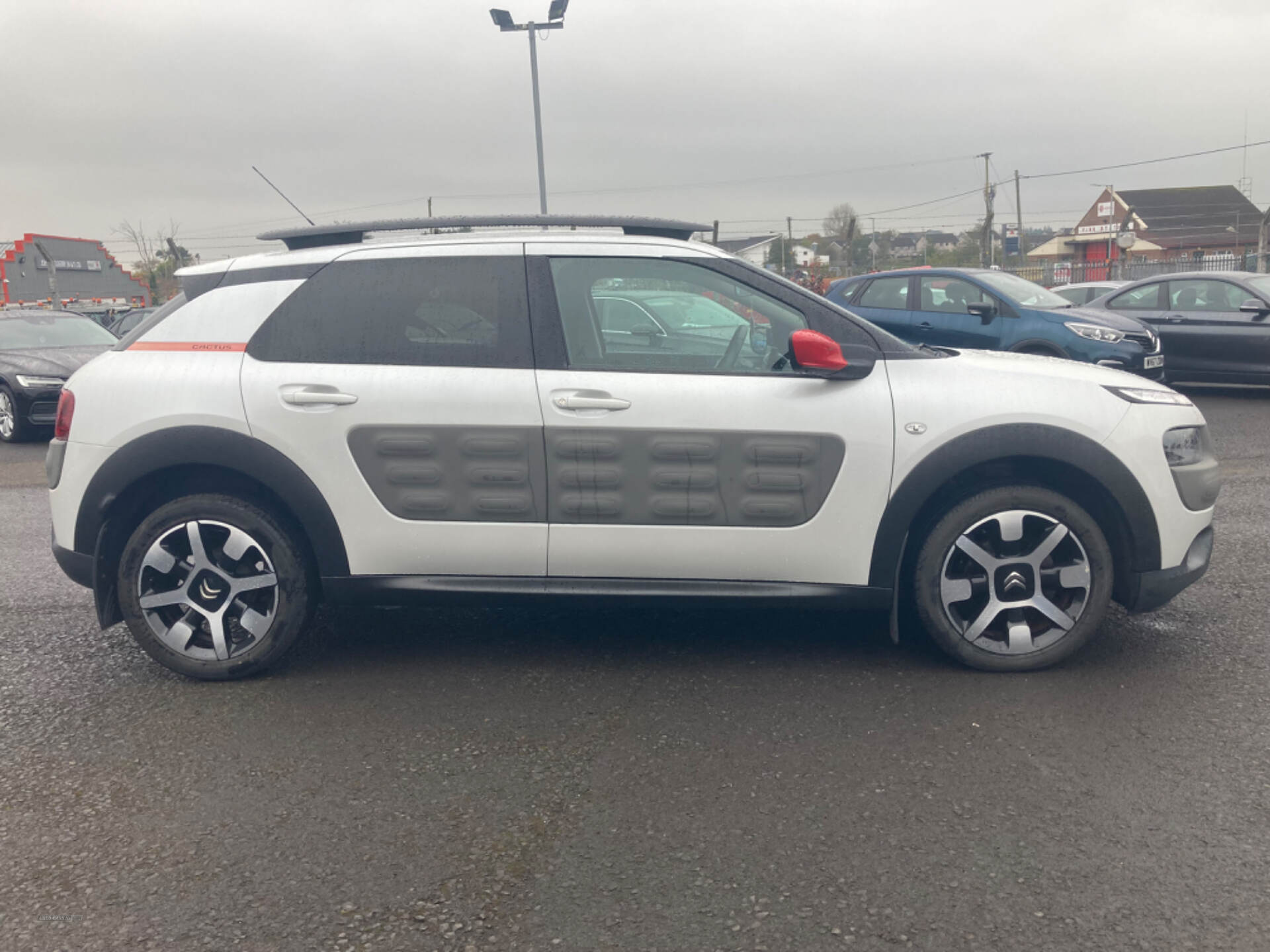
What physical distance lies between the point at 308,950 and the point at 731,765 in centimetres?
145

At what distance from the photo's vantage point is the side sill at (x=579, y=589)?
4.25m

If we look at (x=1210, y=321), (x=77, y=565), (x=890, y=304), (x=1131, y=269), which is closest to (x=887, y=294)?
(x=890, y=304)

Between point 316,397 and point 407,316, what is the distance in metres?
0.48

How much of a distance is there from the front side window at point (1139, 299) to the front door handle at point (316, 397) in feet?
39.2

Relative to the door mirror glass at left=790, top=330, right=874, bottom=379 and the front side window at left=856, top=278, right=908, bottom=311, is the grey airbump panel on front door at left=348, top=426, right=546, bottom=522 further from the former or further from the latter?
the front side window at left=856, top=278, right=908, bottom=311

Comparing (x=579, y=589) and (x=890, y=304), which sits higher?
(x=890, y=304)

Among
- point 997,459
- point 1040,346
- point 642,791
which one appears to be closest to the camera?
point 642,791

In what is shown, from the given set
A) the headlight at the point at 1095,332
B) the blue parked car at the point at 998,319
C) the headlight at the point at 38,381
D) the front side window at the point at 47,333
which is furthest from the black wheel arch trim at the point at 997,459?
the front side window at the point at 47,333

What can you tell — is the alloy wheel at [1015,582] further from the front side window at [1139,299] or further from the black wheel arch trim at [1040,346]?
the front side window at [1139,299]

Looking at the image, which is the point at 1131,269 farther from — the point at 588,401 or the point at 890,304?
the point at 588,401

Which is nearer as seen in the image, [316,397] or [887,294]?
[316,397]

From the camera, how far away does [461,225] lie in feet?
15.0

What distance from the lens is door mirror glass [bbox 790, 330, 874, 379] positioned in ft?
13.6

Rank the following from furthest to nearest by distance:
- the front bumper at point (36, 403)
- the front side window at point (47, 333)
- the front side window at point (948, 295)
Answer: the front side window at point (47, 333), the front bumper at point (36, 403), the front side window at point (948, 295)
